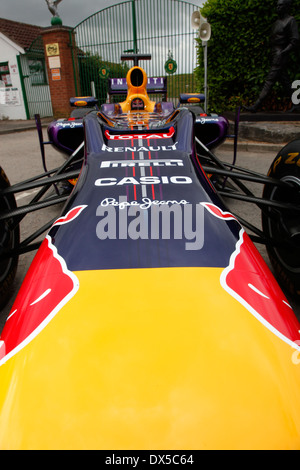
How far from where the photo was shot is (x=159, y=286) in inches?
38.7

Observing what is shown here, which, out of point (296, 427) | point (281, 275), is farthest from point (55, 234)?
point (281, 275)

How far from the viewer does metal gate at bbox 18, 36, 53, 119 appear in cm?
1341

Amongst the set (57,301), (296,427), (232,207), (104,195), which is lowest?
(232,207)

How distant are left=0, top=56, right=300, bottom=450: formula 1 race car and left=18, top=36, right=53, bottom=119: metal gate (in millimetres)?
14013

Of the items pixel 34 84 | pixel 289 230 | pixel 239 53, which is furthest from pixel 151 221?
pixel 34 84

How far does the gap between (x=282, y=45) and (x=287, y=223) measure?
21.9 feet

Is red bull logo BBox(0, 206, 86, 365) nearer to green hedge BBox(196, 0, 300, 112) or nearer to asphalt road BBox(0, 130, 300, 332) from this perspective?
asphalt road BBox(0, 130, 300, 332)

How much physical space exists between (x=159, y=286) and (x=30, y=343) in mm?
382

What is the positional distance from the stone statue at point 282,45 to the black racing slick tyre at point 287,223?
6.13 m

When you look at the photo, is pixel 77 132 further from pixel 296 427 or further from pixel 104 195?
pixel 296 427

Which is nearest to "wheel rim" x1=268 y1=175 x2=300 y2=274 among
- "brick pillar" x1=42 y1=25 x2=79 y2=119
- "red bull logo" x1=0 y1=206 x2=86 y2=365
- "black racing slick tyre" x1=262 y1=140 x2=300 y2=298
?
"black racing slick tyre" x1=262 y1=140 x2=300 y2=298

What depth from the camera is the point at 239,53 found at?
769 centimetres

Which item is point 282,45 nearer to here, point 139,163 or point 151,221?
point 139,163

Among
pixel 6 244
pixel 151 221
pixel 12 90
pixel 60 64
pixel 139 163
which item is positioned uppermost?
pixel 60 64
